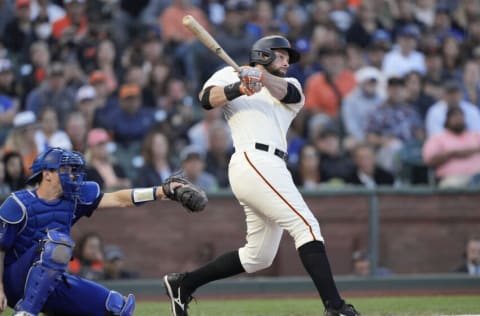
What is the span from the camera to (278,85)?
21.2 ft

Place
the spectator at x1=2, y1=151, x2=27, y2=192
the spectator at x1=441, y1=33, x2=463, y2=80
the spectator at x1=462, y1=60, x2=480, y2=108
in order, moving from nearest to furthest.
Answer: the spectator at x1=2, y1=151, x2=27, y2=192 < the spectator at x1=462, y1=60, x2=480, y2=108 < the spectator at x1=441, y1=33, x2=463, y2=80

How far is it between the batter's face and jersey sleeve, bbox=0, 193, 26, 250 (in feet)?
5.95

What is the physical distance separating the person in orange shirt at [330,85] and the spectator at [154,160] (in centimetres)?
223

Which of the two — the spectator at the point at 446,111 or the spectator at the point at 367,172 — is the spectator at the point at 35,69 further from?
the spectator at the point at 446,111

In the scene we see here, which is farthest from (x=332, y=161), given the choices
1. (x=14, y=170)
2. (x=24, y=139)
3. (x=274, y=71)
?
(x=274, y=71)

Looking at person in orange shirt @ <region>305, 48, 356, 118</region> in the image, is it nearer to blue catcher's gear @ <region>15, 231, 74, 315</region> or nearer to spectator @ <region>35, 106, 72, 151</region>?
spectator @ <region>35, 106, 72, 151</region>

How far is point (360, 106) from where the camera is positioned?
12.4 meters

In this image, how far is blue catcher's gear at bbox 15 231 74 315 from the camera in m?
5.62

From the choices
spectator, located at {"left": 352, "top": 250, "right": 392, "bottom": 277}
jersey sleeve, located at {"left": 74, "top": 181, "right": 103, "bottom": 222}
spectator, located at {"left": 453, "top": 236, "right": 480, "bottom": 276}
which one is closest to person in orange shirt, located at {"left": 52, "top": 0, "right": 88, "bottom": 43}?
spectator, located at {"left": 352, "top": 250, "right": 392, "bottom": 277}

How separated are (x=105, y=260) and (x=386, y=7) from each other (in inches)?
261

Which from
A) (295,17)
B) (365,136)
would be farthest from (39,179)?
(295,17)

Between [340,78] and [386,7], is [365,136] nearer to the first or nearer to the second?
[340,78]

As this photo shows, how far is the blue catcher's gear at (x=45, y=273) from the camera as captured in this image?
18.4ft

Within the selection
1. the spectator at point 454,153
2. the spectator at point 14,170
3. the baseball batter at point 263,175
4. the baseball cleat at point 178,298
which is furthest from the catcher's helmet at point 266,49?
the spectator at point 454,153
